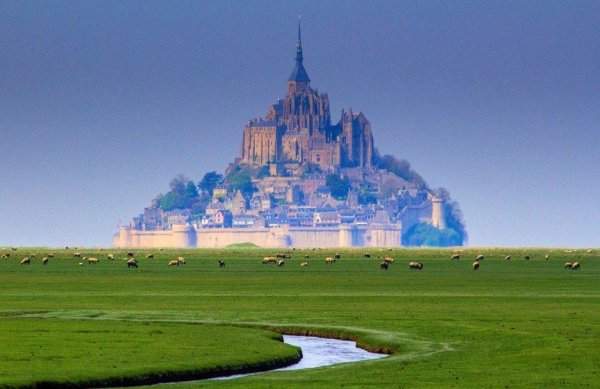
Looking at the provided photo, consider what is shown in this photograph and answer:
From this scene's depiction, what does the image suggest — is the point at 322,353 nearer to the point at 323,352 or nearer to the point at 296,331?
the point at 323,352

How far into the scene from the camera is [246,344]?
5228cm

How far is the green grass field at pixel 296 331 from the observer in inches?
1684

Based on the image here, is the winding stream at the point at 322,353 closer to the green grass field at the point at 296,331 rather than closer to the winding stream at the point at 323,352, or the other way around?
the winding stream at the point at 323,352

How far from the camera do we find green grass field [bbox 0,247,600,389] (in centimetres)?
4278

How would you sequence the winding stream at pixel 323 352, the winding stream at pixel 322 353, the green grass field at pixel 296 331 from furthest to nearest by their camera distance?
the winding stream at pixel 323 352 → the winding stream at pixel 322 353 → the green grass field at pixel 296 331

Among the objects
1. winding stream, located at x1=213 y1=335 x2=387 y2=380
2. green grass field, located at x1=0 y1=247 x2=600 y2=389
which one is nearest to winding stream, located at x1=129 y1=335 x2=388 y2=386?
winding stream, located at x1=213 y1=335 x2=387 y2=380

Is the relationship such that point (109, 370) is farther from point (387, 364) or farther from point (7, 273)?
point (7, 273)

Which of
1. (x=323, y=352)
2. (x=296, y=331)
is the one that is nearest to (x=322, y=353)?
(x=323, y=352)

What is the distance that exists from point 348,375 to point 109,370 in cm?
636

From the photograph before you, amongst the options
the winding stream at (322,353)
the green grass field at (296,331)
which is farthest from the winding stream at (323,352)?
the green grass field at (296,331)

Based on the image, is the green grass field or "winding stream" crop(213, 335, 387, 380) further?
"winding stream" crop(213, 335, 387, 380)

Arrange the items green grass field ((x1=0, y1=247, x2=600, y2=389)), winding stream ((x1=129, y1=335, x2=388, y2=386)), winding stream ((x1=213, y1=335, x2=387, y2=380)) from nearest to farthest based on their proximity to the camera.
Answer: green grass field ((x1=0, y1=247, x2=600, y2=389))
winding stream ((x1=129, y1=335, x2=388, y2=386))
winding stream ((x1=213, y1=335, x2=387, y2=380))

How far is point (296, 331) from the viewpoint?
198 ft

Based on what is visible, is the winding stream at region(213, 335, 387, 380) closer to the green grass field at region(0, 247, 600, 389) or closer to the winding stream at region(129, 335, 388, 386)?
the winding stream at region(129, 335, 388, 386)
